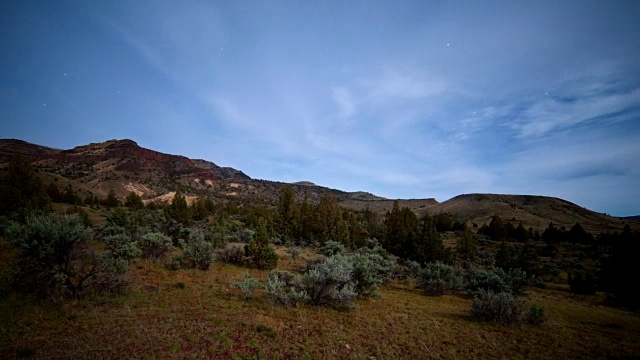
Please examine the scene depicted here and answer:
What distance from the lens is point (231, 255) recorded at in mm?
20609

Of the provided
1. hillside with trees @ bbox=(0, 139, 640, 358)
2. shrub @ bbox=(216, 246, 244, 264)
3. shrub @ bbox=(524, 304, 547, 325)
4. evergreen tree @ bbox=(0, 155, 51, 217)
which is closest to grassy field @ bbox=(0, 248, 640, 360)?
hillside with trees @ bbox=(0, 139, 640, 358)

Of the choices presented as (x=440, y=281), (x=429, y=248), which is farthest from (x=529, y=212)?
(x=440, y=281)

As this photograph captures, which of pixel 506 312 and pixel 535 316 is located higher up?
pixel 506 312

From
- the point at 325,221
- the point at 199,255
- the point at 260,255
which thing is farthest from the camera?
the point at 325,221

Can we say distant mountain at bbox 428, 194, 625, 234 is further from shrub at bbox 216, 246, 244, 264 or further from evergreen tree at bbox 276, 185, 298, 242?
shrub at bbox 216, 246, 244, 264

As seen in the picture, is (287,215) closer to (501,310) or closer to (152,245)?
(152,245)

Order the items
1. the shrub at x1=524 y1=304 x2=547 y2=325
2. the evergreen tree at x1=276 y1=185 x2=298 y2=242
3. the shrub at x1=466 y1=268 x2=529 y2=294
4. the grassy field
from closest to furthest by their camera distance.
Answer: the grassy field → the shrub at x1=524 y1=304 x2=547 y2=325 → the shrub at x1=466 y1=268 x2=529 y2=294 → the evergreen tree at x1=276 y1=185 x2=298 y2=242

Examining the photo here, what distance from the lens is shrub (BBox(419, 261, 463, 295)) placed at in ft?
55.2

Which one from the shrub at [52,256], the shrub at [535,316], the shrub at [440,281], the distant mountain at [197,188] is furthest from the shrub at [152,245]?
the distant mountain at [197,188]

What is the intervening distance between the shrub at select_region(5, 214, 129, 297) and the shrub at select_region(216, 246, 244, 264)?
10430 millimetres

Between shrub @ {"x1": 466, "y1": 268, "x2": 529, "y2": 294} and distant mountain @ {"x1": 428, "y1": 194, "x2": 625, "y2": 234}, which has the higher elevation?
distant mountain @ {"x1": 428, "y1": 194, "x2": 625, "y2": 234}

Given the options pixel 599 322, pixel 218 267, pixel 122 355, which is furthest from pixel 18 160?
pixel 599 322

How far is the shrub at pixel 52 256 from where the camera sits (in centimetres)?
916

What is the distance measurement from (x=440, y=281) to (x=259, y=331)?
12.7m
